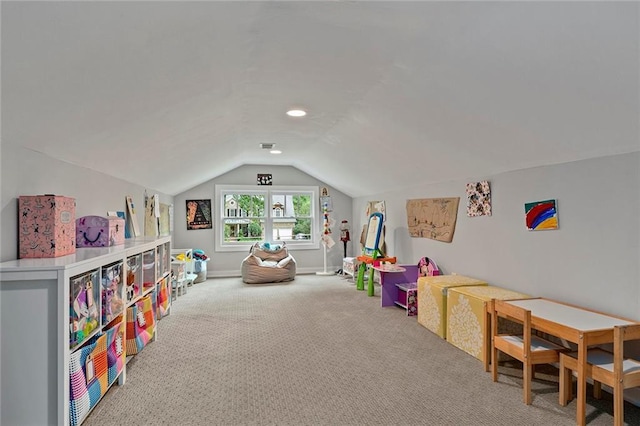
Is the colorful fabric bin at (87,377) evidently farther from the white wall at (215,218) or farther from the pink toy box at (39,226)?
the white wall at (215,218)

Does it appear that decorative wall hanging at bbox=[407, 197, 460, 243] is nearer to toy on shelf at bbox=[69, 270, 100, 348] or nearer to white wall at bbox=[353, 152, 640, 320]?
white wall at bbox=[353, 152, 640, 320]

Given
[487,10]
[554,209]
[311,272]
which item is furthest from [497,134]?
[311,272]

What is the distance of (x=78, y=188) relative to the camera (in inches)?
116

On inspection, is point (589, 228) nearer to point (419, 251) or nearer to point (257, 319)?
point (419, 251)

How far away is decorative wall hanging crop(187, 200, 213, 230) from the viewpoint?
7281mm

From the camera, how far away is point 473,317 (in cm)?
310

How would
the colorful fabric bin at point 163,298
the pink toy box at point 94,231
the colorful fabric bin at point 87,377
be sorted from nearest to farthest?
1. the colorful fabric bin at point 87,377
2. the pink toy box at point 94,231
3. the colorful fabric bin at point 163,298

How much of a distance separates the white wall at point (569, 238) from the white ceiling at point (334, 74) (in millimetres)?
164

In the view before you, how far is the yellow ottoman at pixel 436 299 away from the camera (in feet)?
11.7

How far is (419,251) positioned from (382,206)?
1.42 meters

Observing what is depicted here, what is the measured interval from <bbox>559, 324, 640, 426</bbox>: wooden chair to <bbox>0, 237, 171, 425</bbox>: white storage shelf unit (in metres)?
2.84

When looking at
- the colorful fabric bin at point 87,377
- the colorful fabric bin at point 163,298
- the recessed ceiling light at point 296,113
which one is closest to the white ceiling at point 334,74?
the recessed ceiling light at point 296,113

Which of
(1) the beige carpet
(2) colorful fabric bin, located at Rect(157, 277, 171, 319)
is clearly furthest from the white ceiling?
(1) the beige carpet

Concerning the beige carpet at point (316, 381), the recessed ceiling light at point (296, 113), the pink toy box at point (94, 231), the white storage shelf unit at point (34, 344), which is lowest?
the beige carpet at point (316, 381)
